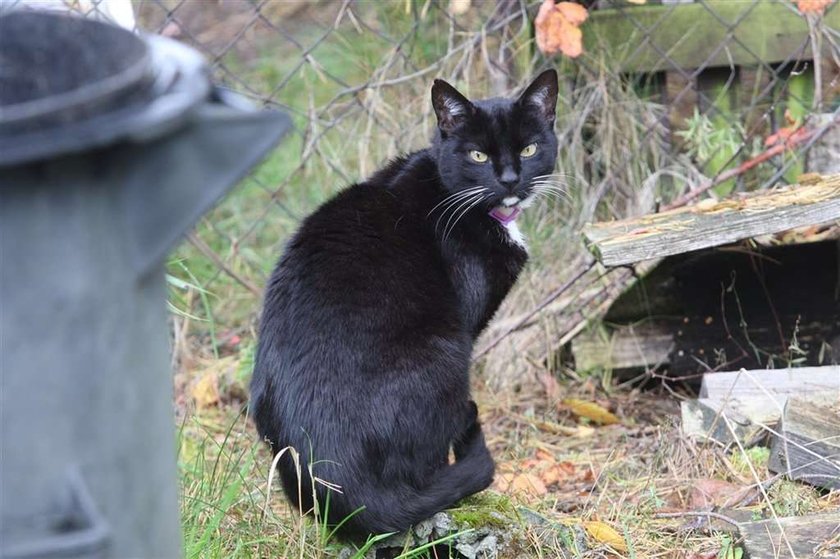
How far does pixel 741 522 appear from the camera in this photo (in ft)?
7.40

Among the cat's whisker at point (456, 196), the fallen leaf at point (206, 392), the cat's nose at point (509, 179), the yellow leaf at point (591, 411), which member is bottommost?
the yellow leaf at point (591, 411)

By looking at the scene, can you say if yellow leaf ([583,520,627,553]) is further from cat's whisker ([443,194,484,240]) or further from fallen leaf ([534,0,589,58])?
fallen leaf ([534,0,589,58])

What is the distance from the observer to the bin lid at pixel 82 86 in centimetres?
94

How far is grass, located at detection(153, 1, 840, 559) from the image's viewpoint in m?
2.31

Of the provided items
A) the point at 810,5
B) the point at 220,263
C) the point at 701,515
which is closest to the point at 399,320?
the point at 701,515

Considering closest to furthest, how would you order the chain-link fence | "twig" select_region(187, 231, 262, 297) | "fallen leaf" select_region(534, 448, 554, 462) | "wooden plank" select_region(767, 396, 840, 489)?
"wooden plank" select_region(767, 396, 840, 489) < "fallen leaf" select_region(534, 448, 554, 462) < the chain-link fence < "twig" select_region(187, 231, 262, 297)

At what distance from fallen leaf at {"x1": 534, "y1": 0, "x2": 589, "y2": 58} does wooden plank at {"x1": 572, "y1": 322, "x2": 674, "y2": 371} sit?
92 cm

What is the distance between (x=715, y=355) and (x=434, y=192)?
120 centimetres

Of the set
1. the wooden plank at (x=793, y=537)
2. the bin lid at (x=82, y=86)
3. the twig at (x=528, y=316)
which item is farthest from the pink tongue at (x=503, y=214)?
the bin lid at (x=82, y=86)

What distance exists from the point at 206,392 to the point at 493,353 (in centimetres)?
98

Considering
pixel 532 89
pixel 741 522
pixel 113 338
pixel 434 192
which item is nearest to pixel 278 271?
pixel 434 192

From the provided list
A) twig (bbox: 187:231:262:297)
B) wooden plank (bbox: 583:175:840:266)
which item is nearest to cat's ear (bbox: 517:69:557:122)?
wooden plank (bbox: 583:175:840:266)

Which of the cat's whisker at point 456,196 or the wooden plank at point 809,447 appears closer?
the wooden plank at point 809,447

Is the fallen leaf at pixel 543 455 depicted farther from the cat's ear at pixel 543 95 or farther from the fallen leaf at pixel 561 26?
the fallen leaf at pixel 561 26
